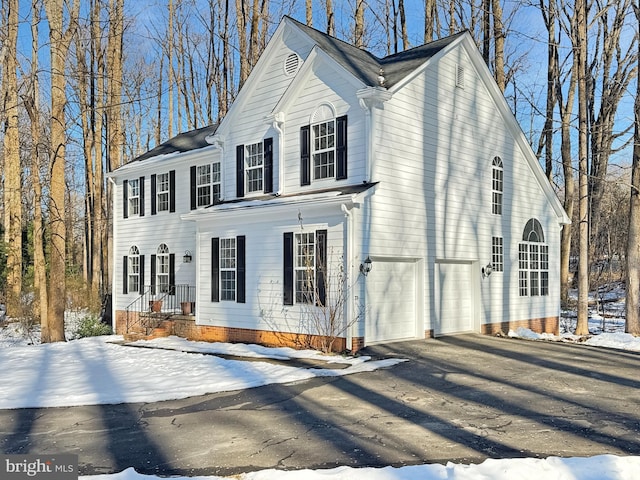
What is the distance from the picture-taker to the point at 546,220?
18.9 m

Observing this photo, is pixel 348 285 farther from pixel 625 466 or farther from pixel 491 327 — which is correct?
pixel 625 466

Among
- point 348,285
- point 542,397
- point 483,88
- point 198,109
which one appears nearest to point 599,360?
point 542,397

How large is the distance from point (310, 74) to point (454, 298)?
6.75m

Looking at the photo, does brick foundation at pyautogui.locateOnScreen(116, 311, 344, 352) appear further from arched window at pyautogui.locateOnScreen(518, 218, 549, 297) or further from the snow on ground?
arched window at pyautogui.locateOnScreen(518, 218, 549, 297)

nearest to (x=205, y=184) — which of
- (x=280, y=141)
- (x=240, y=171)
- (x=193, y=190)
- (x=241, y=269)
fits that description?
(x=193, y=190)

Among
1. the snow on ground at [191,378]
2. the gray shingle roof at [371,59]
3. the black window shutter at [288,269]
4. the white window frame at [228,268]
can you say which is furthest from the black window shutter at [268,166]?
the snow on ground at [191,378]

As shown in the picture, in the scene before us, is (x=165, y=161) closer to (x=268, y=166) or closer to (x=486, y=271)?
(x=268, y=166)

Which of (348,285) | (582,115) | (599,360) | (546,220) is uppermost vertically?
(582,115)

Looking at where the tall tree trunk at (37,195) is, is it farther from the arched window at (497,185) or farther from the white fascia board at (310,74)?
the arched window at (497,185)

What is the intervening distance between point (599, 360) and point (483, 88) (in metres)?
8.29

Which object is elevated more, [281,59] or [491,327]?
[281,59]

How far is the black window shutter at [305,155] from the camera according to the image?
Answer: 48.1 feet

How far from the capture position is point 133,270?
2111 centimetres

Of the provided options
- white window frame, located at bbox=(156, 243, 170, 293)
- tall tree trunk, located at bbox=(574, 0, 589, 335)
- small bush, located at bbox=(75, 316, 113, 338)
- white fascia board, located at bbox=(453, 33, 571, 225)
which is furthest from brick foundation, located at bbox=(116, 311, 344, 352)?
white fascia board, located at bbox=(453, 33, 571, 225)
